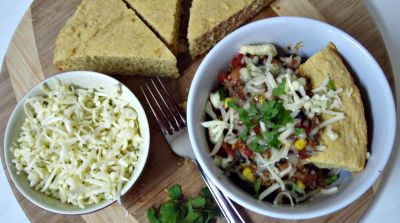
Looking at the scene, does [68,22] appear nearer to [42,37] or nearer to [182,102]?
[42,37]

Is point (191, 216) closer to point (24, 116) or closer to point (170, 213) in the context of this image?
point (170, 213)

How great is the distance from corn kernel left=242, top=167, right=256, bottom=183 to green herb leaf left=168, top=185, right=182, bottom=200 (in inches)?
18.7

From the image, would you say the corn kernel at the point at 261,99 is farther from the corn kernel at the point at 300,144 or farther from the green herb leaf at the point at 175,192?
the green herb leaf at the point at 175,192

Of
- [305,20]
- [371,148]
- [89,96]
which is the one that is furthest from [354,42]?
[89,96]

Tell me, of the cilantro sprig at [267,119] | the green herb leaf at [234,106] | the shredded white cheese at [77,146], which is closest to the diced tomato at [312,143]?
the cilantro sprig at [267,119]

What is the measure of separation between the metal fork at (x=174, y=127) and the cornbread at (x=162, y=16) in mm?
289

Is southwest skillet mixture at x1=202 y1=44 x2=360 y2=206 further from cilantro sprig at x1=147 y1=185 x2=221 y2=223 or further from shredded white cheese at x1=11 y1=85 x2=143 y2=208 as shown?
shredded white cheese at x1=11 y1=85 x2=143 y2=208

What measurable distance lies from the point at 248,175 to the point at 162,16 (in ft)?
3.97

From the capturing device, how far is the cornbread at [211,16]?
111 inches

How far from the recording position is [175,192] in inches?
105

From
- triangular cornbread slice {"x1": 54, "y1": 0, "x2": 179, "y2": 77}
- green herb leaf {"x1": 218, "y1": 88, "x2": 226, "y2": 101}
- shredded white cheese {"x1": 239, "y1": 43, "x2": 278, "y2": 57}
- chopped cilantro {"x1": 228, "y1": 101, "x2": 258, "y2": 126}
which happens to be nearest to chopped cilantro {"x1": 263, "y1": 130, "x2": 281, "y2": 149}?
chopped cilantro {"x1": 228, "y1": 101, "x2": 258, "y2": 126}

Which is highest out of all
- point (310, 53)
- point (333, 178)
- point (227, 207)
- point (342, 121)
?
point (310, 53)

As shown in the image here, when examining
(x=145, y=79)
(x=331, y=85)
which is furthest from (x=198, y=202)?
(x=331, y=85)

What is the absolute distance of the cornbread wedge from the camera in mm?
2271
